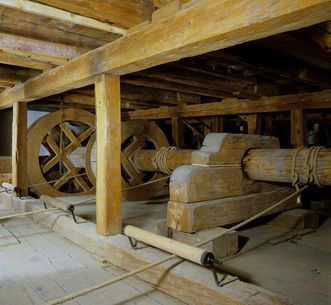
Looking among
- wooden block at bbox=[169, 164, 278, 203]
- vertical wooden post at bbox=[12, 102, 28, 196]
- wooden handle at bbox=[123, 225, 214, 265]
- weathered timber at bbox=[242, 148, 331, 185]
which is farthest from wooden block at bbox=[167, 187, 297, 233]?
vertical wooden post at bbox=[12, 102, 28, 196]

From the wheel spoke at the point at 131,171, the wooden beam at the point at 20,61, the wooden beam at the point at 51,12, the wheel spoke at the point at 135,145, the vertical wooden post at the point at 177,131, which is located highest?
the wooden beam at the point at 20,61

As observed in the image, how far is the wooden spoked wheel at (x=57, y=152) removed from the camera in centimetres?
435

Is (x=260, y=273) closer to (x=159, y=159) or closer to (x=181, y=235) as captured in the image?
(x=181, y=235)

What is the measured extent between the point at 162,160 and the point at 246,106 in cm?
153

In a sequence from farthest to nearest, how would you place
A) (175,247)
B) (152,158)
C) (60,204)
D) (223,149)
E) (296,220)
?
1. (152,158)
2. (60,204)
3. (296,220)
4. (223,149)
5. (175,247)

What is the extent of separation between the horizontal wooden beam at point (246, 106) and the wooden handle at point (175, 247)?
2.84 m

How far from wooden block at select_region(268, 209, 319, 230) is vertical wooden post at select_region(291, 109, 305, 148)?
133 cm

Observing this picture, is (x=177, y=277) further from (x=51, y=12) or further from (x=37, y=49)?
(x=37, y=49)

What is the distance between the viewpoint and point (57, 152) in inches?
182

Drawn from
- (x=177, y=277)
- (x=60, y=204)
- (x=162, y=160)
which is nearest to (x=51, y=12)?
(x=177, y=277)

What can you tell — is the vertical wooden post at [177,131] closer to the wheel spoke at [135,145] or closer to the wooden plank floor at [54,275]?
the wheel spoke at [135,145]

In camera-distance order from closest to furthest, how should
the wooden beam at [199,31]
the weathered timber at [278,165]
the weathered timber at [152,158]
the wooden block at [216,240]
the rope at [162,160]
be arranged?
1. the wooden beam at [199,31]
2. the wooden block at [216,240]
3. the weathered timber at [278,165]
4. the weathered timber at [152,158]
5. the rope at [162,160]

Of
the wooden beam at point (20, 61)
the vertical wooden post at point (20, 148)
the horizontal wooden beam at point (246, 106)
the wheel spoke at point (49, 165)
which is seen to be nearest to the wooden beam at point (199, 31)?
the wooden beam at point (20, 61)

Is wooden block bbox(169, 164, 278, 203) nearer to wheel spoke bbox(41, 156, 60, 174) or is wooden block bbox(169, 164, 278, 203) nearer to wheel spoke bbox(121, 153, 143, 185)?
wheel spoke bbox(121, 153, 143, 185)
